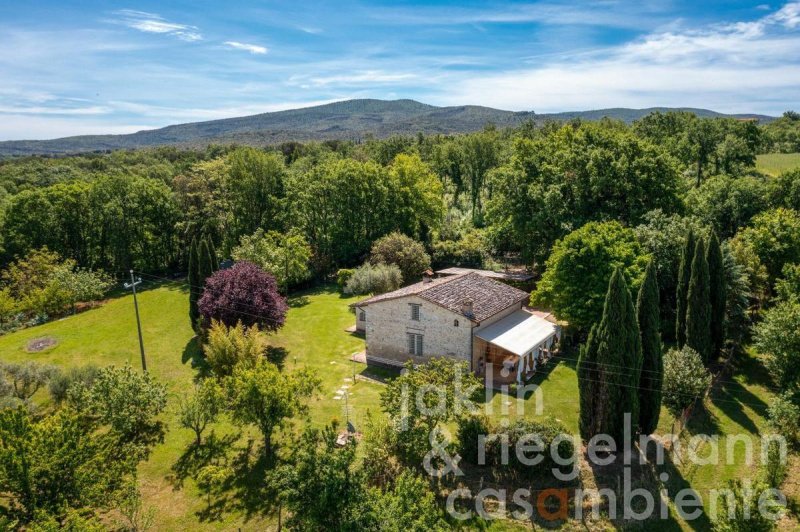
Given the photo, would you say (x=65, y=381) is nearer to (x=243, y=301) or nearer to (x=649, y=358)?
(x=243, y=301)

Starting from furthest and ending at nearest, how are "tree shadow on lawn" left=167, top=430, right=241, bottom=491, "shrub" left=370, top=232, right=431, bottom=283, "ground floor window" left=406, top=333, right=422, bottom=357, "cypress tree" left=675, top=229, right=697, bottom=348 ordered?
1. "shrub" left=370, top=232, right=431, bottom=283
2. "ground floor window" left=406, top=333, right=422, bottom=357
3. "cypress tree" left=675, top=229, right=697, bottom=348
4. "tree shadow on lawn" left=167, top=430, right=241, bottom=491

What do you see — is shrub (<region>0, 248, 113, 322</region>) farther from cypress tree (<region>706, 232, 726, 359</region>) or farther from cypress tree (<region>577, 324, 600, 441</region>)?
cypress tree (<region>706, 232, 726, 359</region>)

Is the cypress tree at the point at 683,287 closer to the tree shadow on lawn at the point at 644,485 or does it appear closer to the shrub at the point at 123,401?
the tree shadow on lawn at the point at 644,485

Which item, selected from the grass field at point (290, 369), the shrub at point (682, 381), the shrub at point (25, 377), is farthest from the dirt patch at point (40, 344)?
the shrub at point (682, 381)

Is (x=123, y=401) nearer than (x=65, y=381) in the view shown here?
Yes

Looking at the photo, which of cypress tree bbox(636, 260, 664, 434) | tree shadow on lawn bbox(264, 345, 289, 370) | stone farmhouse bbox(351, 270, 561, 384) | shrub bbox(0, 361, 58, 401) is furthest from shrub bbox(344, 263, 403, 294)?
cypress tree bbox(636, 260, 664, 434)

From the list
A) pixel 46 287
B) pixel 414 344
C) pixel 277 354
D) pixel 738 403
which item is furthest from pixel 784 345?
pixel 46 287
